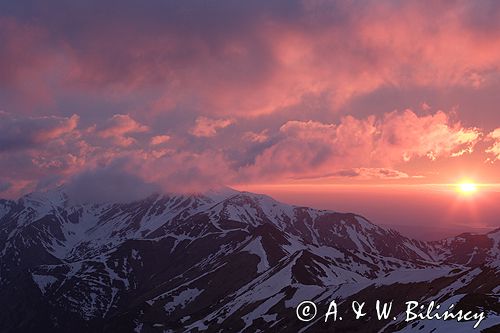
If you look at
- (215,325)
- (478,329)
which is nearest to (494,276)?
(478,329)

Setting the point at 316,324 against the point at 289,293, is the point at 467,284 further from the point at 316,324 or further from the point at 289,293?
the point at 289,293

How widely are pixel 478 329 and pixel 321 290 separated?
365 ft

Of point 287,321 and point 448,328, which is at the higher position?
point 448,328

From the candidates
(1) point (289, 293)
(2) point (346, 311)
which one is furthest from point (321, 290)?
(2) point (346, 311)

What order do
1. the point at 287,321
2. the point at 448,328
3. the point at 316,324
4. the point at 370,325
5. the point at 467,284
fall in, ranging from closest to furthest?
1. the point at 448,328
2. the point at 370,325
3. the point at 467,284
4. the point at 316,324
5. the point at 287,321

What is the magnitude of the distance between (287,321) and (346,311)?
940 inches

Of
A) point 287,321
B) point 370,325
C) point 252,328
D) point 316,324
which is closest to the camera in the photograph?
point 370,325

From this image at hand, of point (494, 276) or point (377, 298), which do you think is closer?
point (494, 276)

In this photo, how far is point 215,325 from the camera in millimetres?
190125

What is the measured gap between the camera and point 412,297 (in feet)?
443

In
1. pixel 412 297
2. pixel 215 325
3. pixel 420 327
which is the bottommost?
pixel 215 325

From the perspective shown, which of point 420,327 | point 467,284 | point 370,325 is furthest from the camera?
point 467,284

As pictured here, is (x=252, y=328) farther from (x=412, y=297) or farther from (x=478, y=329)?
(x=478, y=329)

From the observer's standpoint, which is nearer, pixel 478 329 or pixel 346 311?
pixel 478 329
